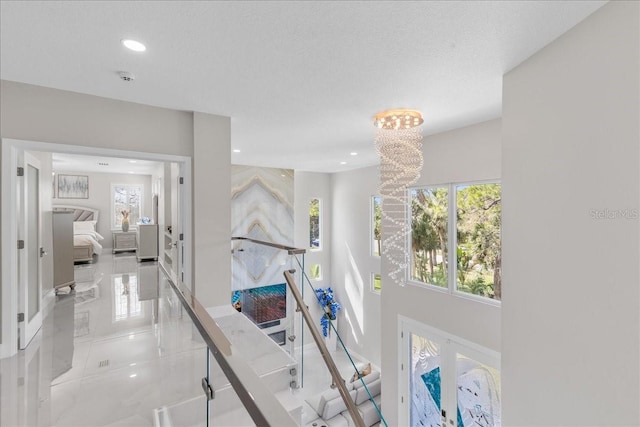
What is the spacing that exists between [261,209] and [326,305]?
365cm

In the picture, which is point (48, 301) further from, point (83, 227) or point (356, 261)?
point (356, 261)

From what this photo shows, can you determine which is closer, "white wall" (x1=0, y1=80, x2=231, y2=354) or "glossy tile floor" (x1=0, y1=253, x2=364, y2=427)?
"glossy tile floor" (x1=0, y1=253, x2=364, y2=427)

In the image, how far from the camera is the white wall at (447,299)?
4.39 metres

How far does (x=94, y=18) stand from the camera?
1.99 metres

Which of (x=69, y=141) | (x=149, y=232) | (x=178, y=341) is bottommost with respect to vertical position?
(x=178, y=341)

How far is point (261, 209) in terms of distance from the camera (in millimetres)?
8859

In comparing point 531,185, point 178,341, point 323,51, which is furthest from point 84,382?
point 531,185

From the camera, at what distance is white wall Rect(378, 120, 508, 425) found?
4.39 meters

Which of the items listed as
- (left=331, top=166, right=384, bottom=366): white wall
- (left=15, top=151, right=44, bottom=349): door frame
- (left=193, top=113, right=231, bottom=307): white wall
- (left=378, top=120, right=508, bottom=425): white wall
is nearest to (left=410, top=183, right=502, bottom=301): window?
(left=378, top=120, right=508, bottom=425): white wall

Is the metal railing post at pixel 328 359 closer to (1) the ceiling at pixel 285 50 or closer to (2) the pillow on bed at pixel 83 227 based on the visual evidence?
(1) the ceiling at pixel 285 50

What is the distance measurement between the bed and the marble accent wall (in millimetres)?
3254

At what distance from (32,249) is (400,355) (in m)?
5.70

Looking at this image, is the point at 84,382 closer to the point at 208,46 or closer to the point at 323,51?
the point at 208,46

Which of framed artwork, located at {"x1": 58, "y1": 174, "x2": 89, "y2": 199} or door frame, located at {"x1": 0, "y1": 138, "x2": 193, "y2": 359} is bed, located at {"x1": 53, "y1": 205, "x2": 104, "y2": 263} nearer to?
framed artwork, located at {"x1": 58, "y1": 174, "x2": 89, "y2": 199}
